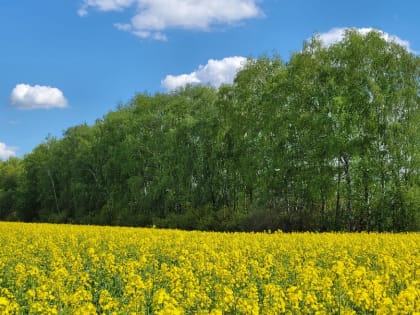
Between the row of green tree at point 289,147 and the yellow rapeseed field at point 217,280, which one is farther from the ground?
the row of green tree at point 289,147

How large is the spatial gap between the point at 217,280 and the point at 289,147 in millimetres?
26882

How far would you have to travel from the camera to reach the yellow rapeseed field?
25.2 feet

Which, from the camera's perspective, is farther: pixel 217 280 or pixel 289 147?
pixel 289 147

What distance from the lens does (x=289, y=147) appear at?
37.9 meters

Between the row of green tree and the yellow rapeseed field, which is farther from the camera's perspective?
the row of green tree

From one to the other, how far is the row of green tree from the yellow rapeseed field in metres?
16.0

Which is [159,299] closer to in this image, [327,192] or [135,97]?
[327,192]

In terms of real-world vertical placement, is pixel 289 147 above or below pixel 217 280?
above

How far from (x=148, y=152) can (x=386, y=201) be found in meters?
27.2

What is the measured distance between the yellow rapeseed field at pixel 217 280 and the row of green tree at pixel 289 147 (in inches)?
630

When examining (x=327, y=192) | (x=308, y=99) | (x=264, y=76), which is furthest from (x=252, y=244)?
(x=264, y=76)

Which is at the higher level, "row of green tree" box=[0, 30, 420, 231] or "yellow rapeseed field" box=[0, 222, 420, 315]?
"row of green tree" box=[0, 30, 420, 231]

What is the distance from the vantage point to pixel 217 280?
11.8 meters

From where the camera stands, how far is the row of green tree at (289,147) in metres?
33.9
